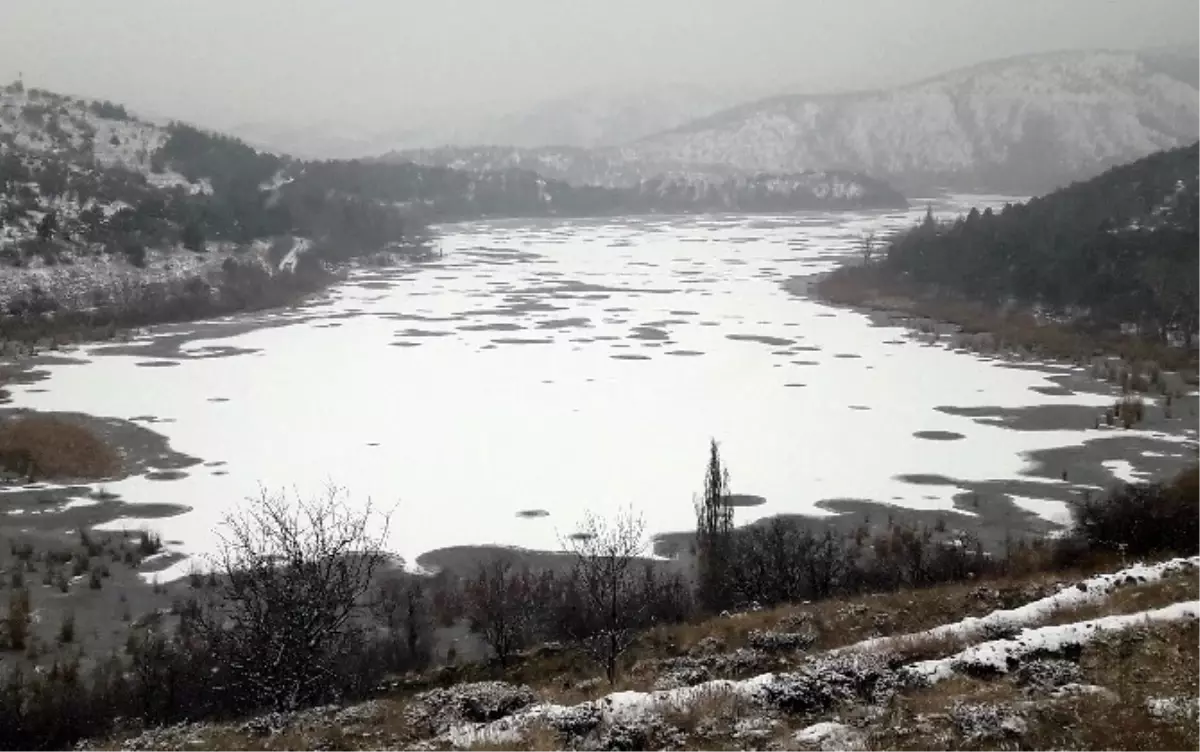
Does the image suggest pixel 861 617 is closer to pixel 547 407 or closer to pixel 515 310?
pixel 547 407

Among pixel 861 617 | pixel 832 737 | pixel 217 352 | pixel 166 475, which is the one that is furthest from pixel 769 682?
pixel 217 352

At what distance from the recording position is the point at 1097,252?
6888 cm

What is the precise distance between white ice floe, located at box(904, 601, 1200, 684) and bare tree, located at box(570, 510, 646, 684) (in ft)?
15.4

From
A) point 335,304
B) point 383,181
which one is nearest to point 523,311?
point 335,304

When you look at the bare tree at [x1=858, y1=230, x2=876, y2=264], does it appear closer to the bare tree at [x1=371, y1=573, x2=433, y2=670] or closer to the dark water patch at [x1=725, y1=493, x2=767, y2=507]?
the dark water patch at [x1=725, y1=493, x2=767, y2=507]

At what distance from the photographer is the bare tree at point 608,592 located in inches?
598

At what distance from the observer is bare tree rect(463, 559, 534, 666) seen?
17953 millimetres

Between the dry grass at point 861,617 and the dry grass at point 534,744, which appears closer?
the dry grass at point 534,744

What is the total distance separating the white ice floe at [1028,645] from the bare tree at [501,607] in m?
8.46

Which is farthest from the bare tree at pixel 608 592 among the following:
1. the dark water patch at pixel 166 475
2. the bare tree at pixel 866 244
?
the bare tree at pixel 866 244

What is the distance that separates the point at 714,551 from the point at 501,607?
7088 mm

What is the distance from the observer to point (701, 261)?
114 m

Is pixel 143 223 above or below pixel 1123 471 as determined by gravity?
above

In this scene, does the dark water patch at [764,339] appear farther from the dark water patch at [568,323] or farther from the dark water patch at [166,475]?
the dark water patch at [166,475]
